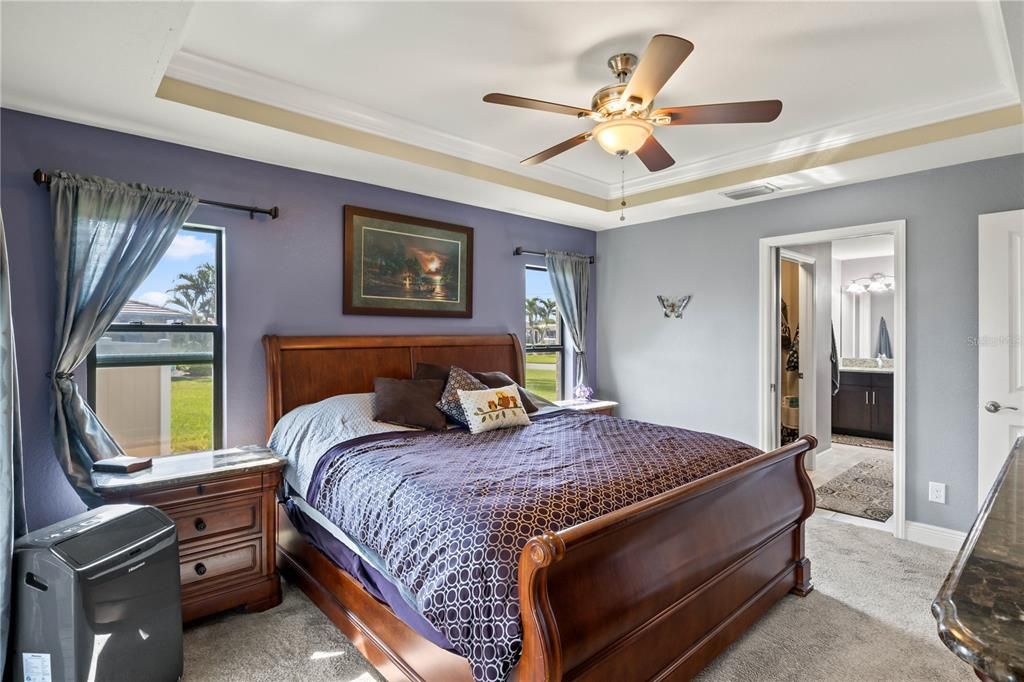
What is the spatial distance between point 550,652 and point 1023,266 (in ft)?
11.6

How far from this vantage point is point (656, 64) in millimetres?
1936

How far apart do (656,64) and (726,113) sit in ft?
1.68

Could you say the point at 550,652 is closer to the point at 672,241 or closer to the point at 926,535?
the point at 926,535

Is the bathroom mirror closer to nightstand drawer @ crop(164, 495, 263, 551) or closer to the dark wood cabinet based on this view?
the dark wood cabinet

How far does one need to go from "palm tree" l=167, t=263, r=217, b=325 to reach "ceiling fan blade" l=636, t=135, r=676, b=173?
257 cm

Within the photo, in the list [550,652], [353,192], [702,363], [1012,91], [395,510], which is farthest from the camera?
[702,363]

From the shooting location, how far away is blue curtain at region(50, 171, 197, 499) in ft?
8.28

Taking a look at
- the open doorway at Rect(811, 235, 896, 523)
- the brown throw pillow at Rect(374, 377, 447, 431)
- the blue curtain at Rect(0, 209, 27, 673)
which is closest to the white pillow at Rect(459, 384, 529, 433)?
the brown throw pillow at Rect(374, 377, 447, 431)

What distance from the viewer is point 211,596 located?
251cm

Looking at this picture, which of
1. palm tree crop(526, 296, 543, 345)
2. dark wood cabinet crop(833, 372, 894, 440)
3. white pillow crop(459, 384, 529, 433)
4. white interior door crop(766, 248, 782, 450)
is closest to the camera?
white pillow crop(459, 384, 529, 433)

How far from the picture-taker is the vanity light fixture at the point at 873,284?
24.0 feet

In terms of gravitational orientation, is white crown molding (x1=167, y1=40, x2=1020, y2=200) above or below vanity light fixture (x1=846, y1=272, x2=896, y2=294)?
above

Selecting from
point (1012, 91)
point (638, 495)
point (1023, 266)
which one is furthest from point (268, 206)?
point (1023, 266)

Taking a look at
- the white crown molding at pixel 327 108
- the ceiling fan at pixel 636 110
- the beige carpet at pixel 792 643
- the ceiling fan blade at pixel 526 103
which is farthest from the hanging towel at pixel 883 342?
the ceiling fan blade at pixel 526 103
